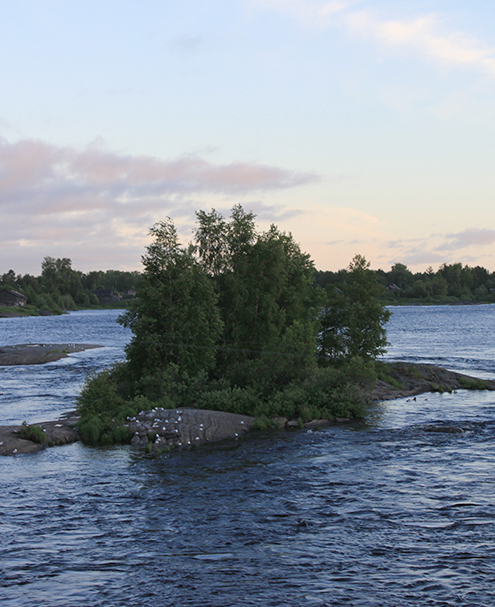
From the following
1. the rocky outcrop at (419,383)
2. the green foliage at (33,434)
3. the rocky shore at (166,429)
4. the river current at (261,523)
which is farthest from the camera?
the rocky outcrop at (419,383)

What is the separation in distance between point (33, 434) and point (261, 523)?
15.3 meters

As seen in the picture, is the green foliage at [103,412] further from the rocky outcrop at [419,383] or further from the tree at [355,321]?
the tree at [355,321]

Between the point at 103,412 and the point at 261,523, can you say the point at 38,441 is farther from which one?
the point at 261,523

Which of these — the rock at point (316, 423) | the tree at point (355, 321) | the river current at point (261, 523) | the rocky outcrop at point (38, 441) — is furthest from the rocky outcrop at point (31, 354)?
the rock at point (316, 423)

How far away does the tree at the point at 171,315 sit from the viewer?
36219 millimetres

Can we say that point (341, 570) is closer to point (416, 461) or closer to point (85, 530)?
point (85, 530)

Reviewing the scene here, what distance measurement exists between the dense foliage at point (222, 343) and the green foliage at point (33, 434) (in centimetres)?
213

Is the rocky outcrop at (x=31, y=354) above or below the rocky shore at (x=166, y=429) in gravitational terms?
above

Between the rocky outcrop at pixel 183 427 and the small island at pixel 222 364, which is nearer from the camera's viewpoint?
the rocky outcrop at pixel 183 427

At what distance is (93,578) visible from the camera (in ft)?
46.7

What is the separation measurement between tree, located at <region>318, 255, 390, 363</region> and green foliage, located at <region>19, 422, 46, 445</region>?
28022mm

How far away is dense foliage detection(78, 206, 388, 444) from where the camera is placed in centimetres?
3331

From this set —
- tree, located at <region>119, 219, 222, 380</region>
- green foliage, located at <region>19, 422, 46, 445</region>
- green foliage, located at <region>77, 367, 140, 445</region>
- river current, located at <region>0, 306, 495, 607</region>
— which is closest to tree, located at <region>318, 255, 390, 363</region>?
tree, located at <region>119, 219, 222, 380</region>

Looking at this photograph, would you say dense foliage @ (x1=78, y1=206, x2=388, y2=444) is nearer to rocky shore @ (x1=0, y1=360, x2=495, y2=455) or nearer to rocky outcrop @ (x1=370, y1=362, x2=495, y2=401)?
rocky shore @ (x1=0, y1=360, x2=495, y2=455)
